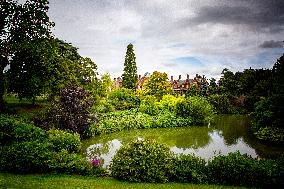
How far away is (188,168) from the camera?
13.1 metres

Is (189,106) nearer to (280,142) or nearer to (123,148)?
(280,142)

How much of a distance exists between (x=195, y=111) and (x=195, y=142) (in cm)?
1041

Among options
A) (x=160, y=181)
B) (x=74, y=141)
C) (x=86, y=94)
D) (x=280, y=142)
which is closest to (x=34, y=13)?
(x=86, y=94)

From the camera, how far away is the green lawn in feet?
36.7

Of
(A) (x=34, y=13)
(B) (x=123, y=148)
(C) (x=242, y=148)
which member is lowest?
(C) (x=242, y=148)

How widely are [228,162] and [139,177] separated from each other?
395cm

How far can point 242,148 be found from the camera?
23938 mm

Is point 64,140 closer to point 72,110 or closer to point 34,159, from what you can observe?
point 72,110

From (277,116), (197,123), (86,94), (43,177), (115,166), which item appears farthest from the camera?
(197,123)

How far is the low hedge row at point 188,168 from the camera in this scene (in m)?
12.6

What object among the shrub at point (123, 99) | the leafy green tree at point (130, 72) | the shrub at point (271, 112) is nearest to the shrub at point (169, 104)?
the shrub at point (123, 99)

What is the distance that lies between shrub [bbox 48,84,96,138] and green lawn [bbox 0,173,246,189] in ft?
35.5

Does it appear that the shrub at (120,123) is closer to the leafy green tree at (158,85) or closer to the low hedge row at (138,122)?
the low hedge row at (138,122)

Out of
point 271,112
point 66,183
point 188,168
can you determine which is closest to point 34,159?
point 66,183
